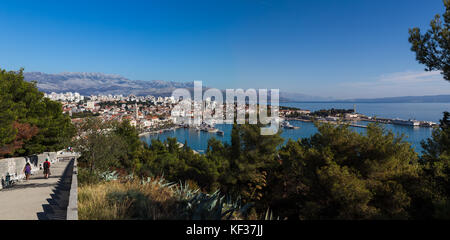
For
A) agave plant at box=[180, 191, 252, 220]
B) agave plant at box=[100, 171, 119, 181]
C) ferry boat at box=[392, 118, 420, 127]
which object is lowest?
ferry boat at box=[392, 118, 420, 127]

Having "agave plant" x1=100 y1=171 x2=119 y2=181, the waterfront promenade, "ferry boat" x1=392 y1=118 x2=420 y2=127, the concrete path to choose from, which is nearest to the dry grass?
the waterfront promenade

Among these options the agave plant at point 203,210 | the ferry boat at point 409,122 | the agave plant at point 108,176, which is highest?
the agave plant at point 203,210

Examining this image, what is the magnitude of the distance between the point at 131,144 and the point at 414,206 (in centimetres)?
1776

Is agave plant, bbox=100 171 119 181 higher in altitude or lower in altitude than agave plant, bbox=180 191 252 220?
lower

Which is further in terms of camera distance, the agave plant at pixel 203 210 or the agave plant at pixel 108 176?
the agave plant at pixel 108 176

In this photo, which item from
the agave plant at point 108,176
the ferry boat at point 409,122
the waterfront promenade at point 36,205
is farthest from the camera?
the ferry boat at point 409,122

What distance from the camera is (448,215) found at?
2967 mm

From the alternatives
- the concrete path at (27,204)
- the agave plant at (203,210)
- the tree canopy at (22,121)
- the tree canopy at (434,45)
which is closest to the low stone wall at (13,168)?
the tree canopy at (22,121)

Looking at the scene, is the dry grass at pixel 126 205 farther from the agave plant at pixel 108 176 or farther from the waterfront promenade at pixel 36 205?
the agave plant at pixel 108 176

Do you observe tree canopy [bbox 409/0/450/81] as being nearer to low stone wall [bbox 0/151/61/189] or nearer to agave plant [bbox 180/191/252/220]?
agave plant [bbox 180/191/252/220]

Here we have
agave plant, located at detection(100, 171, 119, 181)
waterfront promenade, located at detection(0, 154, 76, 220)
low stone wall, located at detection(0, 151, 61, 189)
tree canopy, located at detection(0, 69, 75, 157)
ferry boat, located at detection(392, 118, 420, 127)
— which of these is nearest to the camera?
waterfront promenade, located at detection(0, 154, 76, 220)
